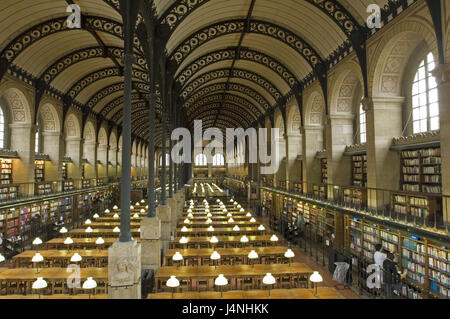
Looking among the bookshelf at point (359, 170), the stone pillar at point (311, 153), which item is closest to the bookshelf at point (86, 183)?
the stone pillar at point (311, 153)

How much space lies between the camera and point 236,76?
25.8 metres

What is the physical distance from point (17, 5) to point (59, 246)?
34.3 feet

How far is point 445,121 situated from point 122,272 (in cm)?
890

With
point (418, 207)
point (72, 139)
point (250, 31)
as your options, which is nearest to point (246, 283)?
point (418, 207)

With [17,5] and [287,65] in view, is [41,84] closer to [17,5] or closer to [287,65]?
[17,5]

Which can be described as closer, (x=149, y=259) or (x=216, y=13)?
(x=149, y=259)

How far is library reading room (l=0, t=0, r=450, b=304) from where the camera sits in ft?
27.6

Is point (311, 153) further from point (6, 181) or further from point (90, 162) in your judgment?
point (90, 162)

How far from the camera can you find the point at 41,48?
656 inches

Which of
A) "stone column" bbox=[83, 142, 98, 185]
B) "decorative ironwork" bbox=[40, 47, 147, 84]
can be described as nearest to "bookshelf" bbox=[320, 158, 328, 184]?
"decorative ironwork" bbox=[40, 47, 147, 84]

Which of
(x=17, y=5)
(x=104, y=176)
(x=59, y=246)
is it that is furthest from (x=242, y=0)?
(x=104, y=176)

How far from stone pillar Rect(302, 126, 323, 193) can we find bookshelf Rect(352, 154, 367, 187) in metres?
4.03
